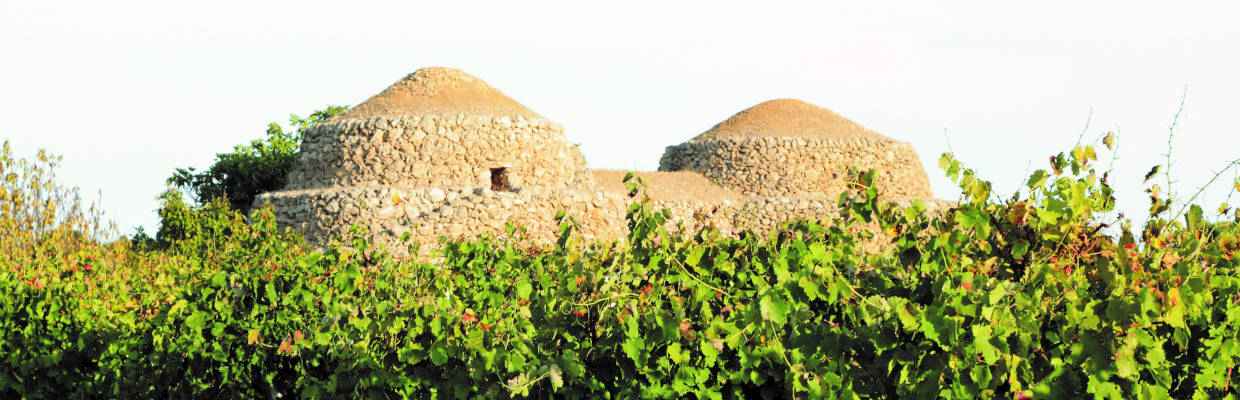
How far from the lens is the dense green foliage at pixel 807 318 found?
166 inches

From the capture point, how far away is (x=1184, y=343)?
447 cm

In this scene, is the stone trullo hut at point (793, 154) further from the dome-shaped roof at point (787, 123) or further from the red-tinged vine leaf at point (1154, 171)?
the red-tinged vine leaf at point (1154, 171)

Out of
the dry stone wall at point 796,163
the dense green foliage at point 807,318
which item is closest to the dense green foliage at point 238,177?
the dry stone wall at point 796,163

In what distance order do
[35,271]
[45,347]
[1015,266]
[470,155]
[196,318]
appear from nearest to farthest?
[1015,266], [196,318], [45,347], [35,271], [470,155]

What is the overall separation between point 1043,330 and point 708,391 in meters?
1.45

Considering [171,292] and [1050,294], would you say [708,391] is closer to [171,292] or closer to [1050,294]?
[1050,294]

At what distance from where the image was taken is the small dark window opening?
2375 cm

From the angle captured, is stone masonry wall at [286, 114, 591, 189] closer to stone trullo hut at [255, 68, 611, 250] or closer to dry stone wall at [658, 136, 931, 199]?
stone trullo hut at [255, 68, 611, 250]

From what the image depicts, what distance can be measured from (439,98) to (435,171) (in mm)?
2537

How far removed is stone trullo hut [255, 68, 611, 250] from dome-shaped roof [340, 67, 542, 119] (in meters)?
0.04

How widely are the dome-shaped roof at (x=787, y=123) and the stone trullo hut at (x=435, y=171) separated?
834 centimetres

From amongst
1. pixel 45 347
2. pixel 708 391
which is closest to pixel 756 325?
pixel 708 391

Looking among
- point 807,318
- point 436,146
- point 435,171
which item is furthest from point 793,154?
point 807,318

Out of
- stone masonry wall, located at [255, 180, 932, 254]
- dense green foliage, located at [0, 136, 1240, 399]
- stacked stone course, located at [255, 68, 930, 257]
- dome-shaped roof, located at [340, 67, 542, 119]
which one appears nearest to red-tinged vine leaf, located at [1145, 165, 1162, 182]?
dense green foliage, located at [0, 136, 1240, 399]
